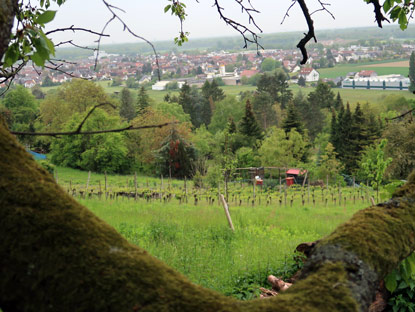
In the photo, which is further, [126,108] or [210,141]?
[126,108]

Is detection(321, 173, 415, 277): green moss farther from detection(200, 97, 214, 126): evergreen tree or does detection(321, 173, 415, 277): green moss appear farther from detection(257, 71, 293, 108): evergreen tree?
detection(257, 71, 293, 108): evergreen tree

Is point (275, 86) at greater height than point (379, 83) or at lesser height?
lesser

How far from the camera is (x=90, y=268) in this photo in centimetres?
120

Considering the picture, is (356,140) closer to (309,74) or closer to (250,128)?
(250,128)

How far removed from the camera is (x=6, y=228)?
1211 millimetres

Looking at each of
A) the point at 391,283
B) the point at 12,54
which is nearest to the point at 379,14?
the point at 391,283

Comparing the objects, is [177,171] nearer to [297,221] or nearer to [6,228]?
[297,221]

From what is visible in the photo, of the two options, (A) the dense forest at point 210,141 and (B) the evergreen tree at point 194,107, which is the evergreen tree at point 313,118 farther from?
(B) the evergreen tree at point 194,107

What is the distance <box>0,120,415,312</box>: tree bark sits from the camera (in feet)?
3.82

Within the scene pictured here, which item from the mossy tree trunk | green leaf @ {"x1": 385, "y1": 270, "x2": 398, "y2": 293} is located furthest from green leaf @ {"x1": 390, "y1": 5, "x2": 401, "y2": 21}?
the mossy tree trunk

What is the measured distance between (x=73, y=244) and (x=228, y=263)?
18.3ft

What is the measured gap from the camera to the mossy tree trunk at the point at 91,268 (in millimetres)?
1165

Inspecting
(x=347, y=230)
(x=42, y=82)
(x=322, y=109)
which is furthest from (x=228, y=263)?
(x=42, y=82)

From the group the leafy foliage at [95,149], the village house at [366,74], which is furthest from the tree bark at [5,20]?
the village house at [366,74]
